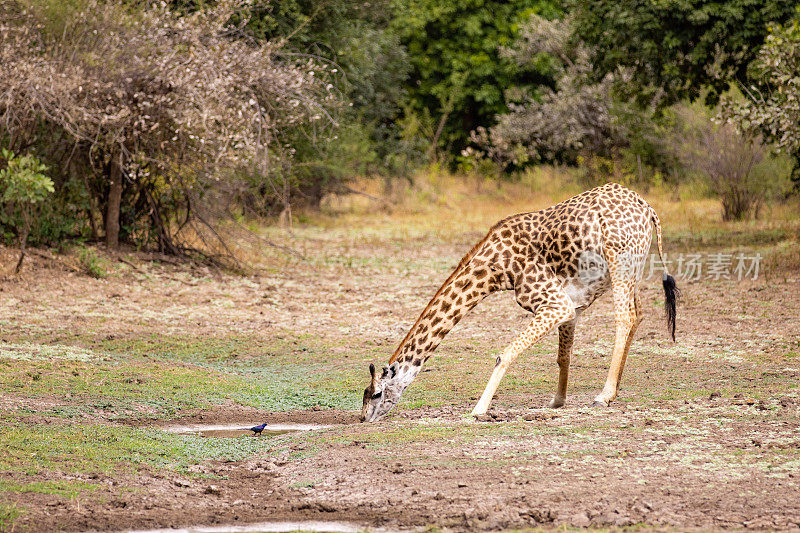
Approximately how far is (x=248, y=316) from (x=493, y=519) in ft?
28.3

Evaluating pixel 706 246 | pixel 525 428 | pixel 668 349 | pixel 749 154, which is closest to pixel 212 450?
pixel 525 428

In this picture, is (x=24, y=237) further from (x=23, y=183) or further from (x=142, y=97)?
(x=142, y=97)

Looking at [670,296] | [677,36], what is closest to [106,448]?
[670,296]

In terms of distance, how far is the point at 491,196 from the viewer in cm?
3216

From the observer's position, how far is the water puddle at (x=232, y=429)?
8266 mm

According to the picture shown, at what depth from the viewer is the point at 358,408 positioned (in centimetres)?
918

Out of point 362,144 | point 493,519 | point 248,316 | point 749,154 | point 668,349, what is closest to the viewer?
point 493,519

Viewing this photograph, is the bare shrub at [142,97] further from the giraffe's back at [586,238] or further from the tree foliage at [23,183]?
the giraffe's back at [586,238]

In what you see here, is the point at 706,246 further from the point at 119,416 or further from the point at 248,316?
the point at 119,416

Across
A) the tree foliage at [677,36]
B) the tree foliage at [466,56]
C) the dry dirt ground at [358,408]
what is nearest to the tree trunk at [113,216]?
the dry dirt ground at [358,408]

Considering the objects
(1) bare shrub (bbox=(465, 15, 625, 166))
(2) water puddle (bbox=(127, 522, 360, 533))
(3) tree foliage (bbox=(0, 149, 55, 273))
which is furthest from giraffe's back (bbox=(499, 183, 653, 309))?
(1) bare shrub (bbox=(465, 15, 625, 166))

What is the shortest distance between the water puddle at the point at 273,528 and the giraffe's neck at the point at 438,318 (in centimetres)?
257

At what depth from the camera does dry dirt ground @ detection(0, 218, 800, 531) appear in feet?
19.9

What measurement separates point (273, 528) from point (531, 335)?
10.7 feet
